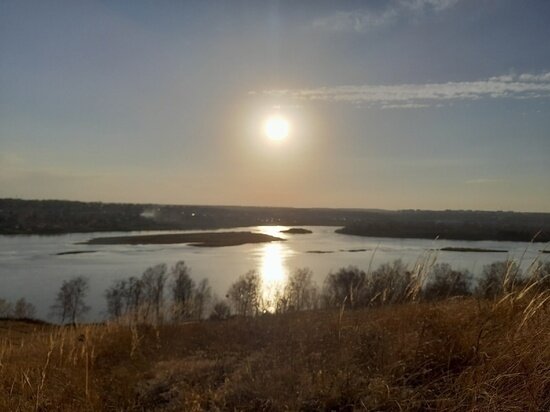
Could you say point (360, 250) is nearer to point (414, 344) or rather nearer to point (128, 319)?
point (128, 319)

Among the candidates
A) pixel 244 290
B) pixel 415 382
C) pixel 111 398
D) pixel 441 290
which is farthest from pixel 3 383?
pixel 244 290

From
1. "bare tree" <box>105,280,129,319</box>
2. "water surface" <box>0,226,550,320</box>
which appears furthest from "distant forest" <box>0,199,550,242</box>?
"bare tree" <box>105,280,129,319</box>

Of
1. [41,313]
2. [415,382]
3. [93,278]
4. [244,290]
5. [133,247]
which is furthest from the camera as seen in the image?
[133,247]

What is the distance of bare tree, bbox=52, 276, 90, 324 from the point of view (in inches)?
1118

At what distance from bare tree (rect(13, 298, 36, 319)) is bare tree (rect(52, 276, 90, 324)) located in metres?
1.24

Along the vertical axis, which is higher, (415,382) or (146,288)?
(415,382)

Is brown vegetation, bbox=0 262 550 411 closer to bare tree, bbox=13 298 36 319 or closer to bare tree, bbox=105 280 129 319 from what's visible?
bare tree, bbox=105 280 129 319

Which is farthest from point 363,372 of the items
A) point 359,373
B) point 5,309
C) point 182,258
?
point 182,258

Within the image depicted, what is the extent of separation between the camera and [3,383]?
342cm

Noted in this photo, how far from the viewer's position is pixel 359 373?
117 inches

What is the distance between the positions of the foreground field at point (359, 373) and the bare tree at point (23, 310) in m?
27.0

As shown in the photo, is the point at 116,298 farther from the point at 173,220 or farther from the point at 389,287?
the point at 173,220

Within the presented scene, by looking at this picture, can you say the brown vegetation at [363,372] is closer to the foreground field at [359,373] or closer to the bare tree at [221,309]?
the foreground field at [359,373]

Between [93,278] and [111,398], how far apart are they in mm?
37909
